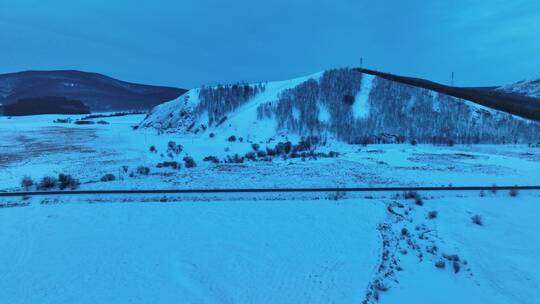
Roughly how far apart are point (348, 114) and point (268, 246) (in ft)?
106

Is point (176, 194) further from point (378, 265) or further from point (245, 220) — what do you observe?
point (378, 265)

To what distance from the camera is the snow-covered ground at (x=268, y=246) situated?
272 inches

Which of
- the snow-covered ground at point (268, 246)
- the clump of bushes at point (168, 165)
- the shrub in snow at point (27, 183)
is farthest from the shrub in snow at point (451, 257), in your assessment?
the shrub in snow at point (27, 183)

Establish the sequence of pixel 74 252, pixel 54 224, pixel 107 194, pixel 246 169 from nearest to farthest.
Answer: pixel 74 252 → pixel 54 224 → pixel 107 194 → pixel 246 169

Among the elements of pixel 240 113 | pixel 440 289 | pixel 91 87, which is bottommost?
pixel 440 289

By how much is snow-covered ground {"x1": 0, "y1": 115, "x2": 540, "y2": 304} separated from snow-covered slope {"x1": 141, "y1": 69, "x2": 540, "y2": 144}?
20978 millimetres

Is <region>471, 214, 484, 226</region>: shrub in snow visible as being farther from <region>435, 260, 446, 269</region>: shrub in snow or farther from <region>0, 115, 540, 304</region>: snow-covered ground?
<region>435, 260, 446, 269</region>: shrub in snow

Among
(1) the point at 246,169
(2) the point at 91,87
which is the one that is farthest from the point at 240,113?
(2) the point at 91,87

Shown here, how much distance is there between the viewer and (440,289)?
714 centimetres

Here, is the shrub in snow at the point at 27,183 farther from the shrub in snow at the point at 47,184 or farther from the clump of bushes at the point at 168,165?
the clump of bushes at the point at 168,165

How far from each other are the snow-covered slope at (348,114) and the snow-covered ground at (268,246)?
20978 millimetres

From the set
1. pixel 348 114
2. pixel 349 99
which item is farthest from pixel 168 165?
pixel 349 99

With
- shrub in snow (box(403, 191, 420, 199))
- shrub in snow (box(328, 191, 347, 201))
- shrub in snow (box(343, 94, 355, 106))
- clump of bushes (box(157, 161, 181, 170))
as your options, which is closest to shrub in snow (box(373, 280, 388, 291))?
shrub in snow (box(328, 191, 347, 201))

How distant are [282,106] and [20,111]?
94.1 metres
